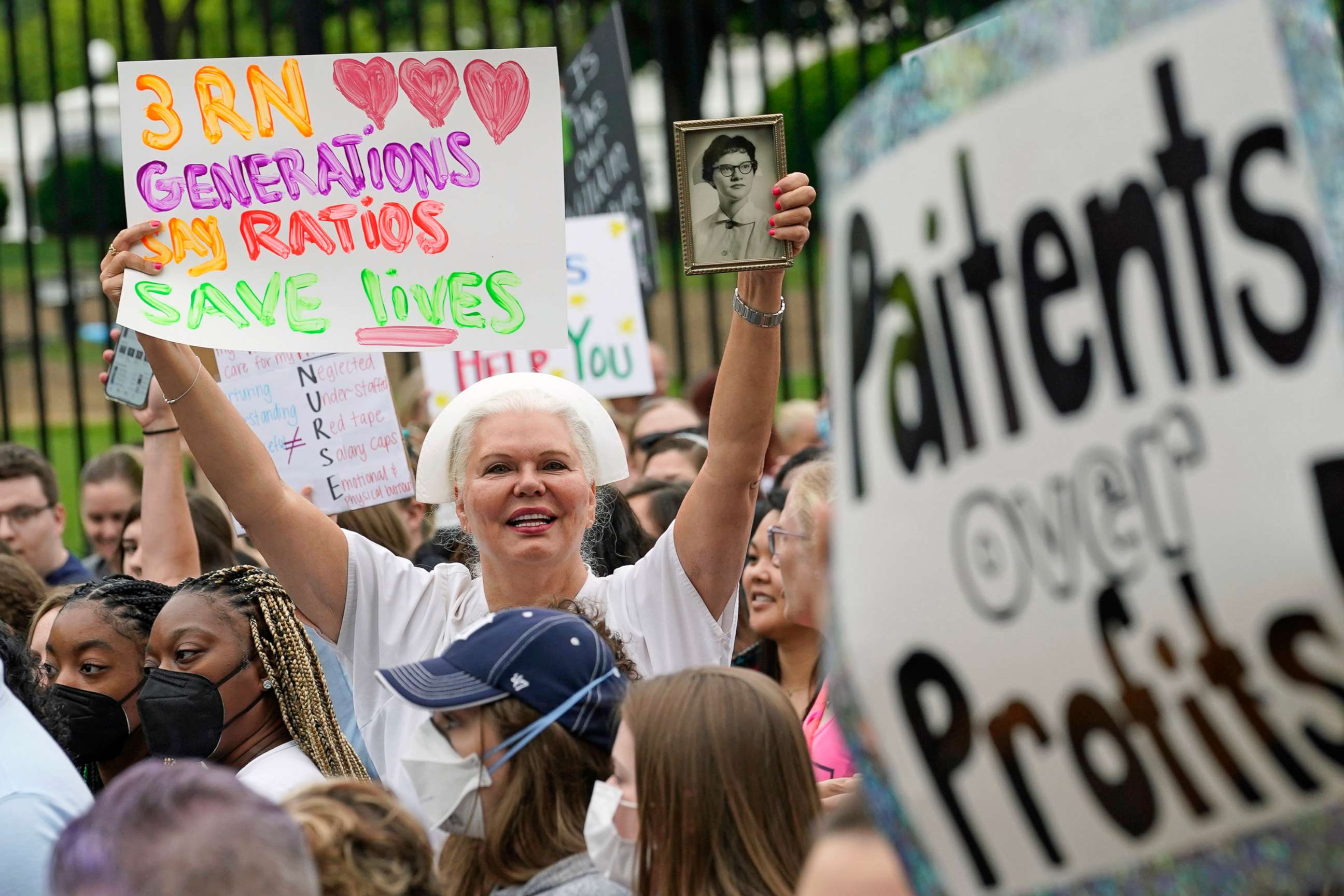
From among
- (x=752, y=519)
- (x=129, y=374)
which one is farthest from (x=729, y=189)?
(x=129, y=374)

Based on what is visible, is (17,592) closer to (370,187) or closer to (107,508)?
(107,508)

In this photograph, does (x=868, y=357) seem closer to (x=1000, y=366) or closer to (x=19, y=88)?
(x=1000, y=366)

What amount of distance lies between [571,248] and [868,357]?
14.9ft

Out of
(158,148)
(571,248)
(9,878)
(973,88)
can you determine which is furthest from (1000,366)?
(571,248)

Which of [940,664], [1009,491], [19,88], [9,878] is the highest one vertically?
[19,88]

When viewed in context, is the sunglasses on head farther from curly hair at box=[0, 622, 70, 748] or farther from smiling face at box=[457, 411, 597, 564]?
curly hair at box=[0, 622, 70, 748]

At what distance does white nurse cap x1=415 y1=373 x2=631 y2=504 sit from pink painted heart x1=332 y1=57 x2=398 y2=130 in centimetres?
69

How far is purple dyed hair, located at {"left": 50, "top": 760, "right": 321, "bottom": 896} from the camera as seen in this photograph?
1.73m

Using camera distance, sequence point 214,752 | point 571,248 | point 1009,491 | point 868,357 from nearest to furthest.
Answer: point 1009,491 < point 868,357 < point 214,752 < point 571,248

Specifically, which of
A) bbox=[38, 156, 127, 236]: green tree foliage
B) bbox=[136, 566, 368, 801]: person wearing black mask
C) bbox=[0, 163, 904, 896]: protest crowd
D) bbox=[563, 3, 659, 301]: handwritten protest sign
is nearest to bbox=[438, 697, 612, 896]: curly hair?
bbox=[0, 163, 904, 896]: protest crowd

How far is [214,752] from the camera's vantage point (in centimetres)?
321

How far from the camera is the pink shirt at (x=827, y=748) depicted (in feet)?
10.7

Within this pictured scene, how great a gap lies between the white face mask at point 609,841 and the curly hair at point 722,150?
1327 millimetres

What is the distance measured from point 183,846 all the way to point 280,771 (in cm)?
135
